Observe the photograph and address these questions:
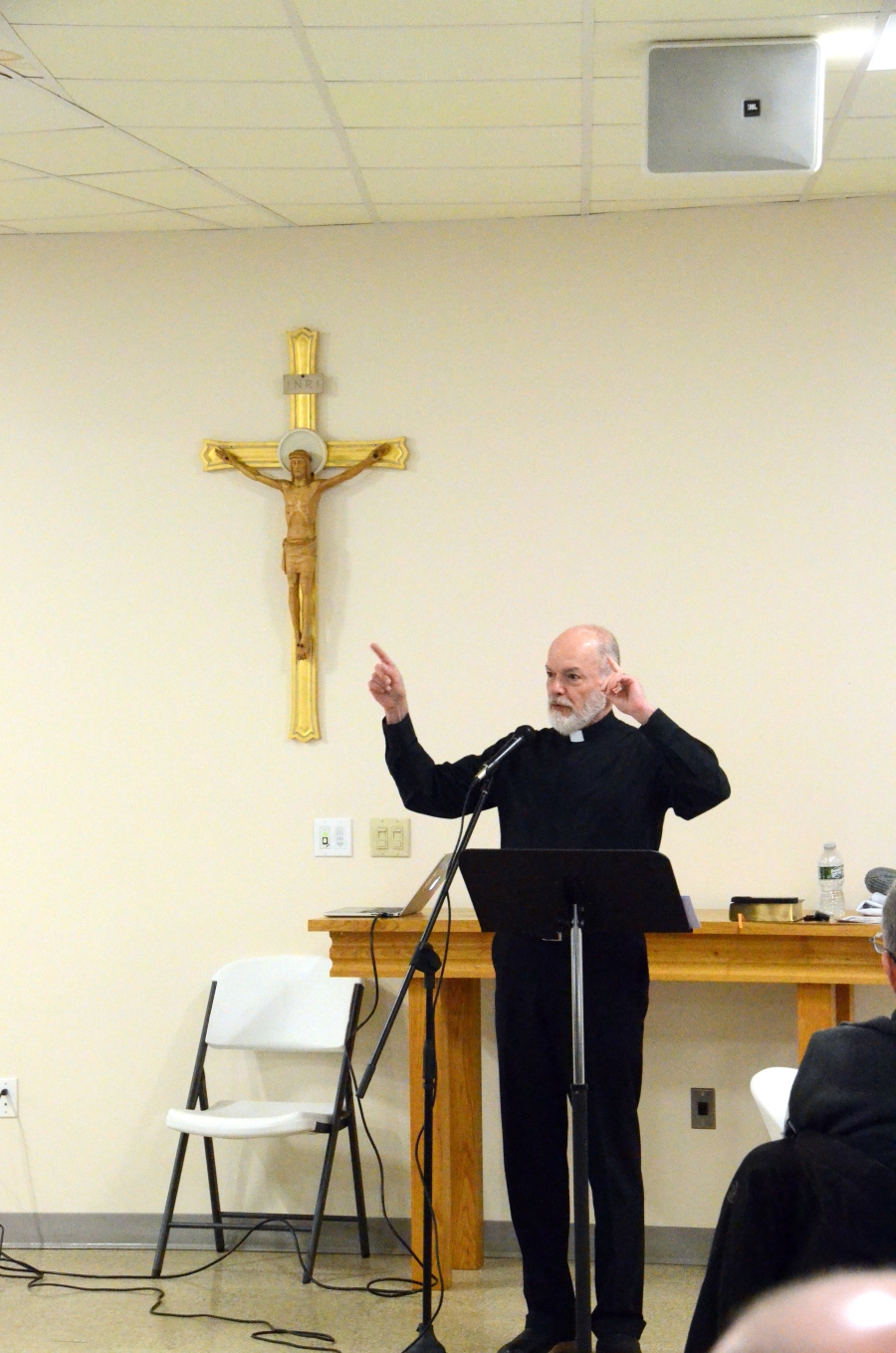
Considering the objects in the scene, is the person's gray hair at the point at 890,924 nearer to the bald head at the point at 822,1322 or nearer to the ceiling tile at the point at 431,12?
the bald head at the point at 822,1322

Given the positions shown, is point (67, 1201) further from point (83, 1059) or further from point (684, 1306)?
point (684, 1306)

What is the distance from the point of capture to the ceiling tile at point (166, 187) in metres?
3.73

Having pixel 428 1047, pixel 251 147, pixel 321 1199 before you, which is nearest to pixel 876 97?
pixel 251 147

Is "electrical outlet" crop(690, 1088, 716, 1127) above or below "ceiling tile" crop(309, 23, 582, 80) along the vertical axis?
below

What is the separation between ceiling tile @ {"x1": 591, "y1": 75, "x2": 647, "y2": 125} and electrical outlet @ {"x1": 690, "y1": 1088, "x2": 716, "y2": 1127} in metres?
2.66

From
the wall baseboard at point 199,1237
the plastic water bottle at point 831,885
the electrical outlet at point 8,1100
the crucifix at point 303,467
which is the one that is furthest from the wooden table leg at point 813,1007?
the electrical outlet at point 8,1100

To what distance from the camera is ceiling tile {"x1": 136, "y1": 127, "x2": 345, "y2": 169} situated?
3.40m

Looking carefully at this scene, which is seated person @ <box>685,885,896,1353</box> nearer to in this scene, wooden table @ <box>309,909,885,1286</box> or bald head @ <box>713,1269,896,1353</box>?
bald head @ <box>713,1269,896,1353</box>

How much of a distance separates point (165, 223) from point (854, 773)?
2641 millimetres

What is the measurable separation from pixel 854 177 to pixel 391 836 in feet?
7.55

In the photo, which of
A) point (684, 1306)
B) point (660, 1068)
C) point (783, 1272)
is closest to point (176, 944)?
point (660, 1068)

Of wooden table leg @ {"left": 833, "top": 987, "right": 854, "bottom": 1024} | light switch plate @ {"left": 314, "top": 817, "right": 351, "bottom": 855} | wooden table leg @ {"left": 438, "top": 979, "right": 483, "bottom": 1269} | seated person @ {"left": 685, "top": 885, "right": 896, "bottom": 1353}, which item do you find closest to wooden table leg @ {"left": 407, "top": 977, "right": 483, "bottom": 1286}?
wooden table leg @ {"left": 438, "top": 979, "right": 483, "bottom": 1269}

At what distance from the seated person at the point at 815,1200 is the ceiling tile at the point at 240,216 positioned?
3206 millimetres

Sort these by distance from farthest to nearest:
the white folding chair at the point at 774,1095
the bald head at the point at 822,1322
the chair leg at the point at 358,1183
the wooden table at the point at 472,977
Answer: the chair leg at the point at 358,1183 → the wooden table at the point at 472,977 → the white folding chair at the point at 774,1095 → the bald head at the point at 822,1322
